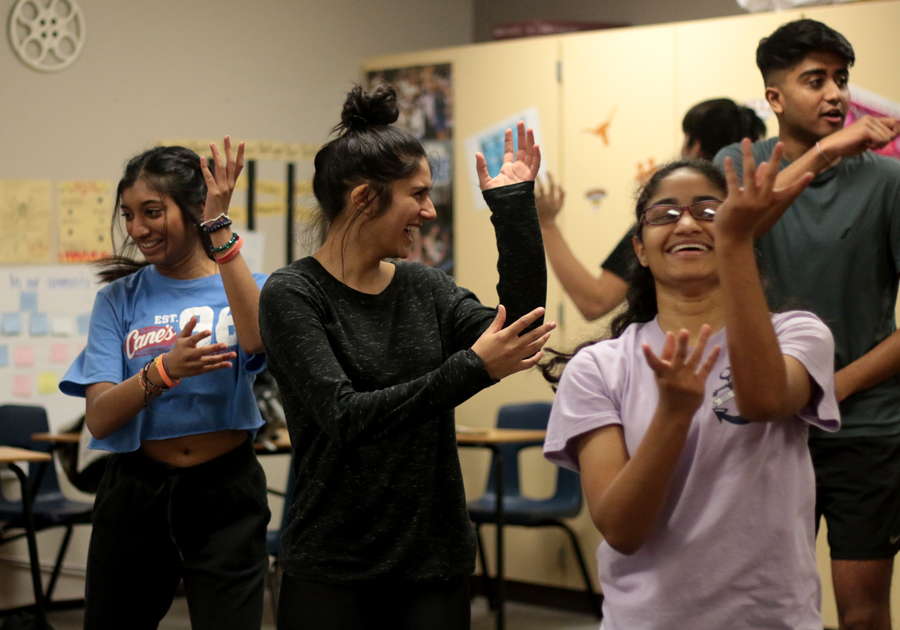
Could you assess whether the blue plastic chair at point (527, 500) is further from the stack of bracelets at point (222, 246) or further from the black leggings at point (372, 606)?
the black leggings at point (372, 606)

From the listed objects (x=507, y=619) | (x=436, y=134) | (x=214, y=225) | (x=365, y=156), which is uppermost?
(x=436, y=134)

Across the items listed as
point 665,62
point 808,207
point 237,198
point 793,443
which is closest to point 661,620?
point 793,443

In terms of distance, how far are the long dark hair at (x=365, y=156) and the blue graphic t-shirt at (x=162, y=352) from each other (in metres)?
0.47

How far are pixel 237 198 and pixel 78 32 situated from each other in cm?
98

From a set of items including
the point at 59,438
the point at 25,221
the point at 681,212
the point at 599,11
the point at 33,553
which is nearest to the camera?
the point at 681,212

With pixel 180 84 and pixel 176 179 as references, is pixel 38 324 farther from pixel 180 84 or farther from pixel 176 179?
pixel 176 179

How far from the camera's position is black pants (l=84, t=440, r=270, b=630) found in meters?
1.88

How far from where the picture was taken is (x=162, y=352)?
6.56 feet

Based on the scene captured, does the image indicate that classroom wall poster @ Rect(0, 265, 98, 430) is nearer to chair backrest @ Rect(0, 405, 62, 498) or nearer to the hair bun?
chair backrest @ Rect(0, 405, 62, 498)

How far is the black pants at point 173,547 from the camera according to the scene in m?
1.88

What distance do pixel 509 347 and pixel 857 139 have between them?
916mm

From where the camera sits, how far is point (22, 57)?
12.5 ft

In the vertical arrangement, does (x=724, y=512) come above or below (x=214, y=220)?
below

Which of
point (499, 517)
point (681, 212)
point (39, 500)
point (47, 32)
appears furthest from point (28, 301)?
point (681, 212)
